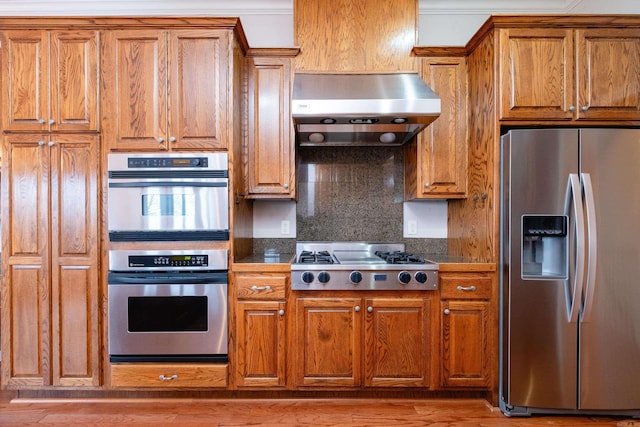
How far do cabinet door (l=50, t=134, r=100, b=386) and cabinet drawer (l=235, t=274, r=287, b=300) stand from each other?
2.97 feet

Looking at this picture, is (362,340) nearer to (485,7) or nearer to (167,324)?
(167,324)

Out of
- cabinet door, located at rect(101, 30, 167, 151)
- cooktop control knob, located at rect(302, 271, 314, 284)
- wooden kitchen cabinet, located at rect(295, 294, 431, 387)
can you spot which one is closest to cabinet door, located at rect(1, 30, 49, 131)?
cabinet door, located at rect(101, 30, 167, 151)

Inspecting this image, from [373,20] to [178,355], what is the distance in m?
2.62

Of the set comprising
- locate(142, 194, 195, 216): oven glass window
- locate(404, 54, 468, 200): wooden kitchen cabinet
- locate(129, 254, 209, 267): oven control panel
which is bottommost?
locate(129, 254, 209, 267): oven control panel

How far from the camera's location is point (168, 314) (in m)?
2.21

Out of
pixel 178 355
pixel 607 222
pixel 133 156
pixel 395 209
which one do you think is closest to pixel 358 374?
pixel 178 355

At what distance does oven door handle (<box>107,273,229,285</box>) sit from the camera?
7.20 ft

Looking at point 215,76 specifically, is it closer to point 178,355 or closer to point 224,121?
point 224,121

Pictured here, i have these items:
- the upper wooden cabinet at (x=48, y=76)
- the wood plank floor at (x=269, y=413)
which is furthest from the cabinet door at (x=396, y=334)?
the upper wooden cabinet at (x=48, y=76)

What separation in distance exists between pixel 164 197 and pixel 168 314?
0.72 m

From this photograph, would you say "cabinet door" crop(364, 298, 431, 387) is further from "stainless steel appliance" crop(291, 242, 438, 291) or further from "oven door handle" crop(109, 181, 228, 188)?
"oven door handle" crop(109, 181, 228, 188)

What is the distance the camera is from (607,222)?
2014 mm

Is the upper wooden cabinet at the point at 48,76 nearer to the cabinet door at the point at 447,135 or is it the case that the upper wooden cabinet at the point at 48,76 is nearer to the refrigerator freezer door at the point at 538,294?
the cabinet door at the point at 447,135

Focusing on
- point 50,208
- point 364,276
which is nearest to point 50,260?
point 50,208
